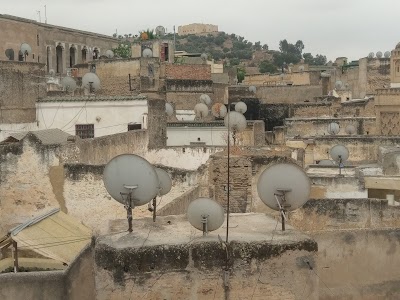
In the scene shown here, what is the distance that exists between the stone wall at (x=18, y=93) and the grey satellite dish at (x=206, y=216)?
21.3m

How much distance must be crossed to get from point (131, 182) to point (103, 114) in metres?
18.1

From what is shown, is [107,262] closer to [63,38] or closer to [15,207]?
[15,207]

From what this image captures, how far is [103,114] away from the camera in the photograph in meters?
25.9

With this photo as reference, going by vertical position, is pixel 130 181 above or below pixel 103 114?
below

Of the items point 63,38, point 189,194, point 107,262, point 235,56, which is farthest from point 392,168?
point 235,56

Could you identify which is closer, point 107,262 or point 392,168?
point 107,262

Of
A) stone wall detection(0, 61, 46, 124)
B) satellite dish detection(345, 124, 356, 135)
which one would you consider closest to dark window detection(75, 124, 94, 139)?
stone wall detection(0, 61, 46, 124)

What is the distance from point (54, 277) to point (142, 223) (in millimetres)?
1967


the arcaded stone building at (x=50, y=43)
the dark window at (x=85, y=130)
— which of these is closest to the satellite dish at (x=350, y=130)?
the dark window at (x=85, y=130)

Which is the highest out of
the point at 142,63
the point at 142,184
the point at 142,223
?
the point at 142,63

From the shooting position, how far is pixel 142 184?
26.6ft

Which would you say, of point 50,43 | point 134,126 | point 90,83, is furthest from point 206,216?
point 50,43

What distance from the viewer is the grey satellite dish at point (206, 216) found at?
803 centimetres

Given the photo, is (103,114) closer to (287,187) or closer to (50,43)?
(287,187)
